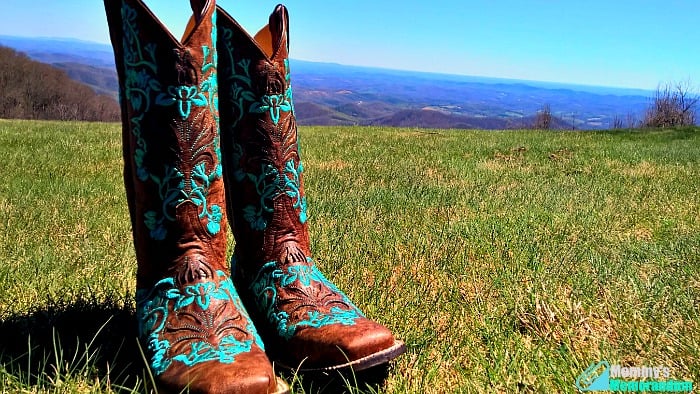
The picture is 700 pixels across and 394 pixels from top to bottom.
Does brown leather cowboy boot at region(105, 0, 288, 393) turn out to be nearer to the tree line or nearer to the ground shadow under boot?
the ground shadow under boot

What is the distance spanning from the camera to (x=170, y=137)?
172cm

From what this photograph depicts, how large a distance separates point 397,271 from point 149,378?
1.57m

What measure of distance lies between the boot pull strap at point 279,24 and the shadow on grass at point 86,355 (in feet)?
3.69

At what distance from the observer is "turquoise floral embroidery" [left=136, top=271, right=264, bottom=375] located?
1570mm

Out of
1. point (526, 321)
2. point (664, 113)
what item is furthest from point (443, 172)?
point (664, 113)

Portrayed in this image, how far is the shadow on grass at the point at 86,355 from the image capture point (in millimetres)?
1634

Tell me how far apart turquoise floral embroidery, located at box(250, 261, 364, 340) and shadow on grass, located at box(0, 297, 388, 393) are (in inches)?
6.2

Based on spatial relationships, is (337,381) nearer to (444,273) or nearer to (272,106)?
(272,106)

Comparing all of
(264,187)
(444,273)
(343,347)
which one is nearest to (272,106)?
(264,187)

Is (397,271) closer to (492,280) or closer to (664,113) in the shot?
(492,280)

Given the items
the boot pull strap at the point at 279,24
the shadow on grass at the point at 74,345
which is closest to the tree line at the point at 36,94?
the shadow on grass at the point at 74,345

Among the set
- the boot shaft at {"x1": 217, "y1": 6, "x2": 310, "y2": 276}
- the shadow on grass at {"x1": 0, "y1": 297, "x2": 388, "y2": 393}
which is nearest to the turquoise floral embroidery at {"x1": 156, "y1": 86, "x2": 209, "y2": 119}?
the boot shaft at {"x1": 217, "y1": 6, "x2": 310, "y2": 276}

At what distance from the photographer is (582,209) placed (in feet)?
15.4

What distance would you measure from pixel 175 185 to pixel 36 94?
282 feet
